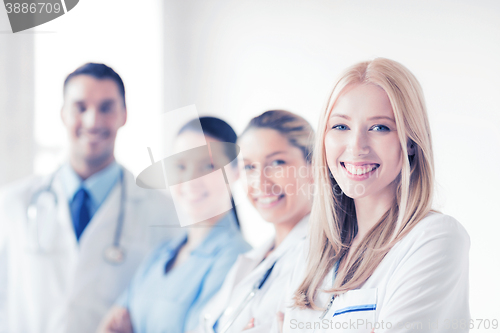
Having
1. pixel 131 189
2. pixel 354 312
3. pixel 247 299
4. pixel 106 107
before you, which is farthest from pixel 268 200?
pixel 106 107

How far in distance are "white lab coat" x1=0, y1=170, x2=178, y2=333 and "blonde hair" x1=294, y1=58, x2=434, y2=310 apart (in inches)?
18.1

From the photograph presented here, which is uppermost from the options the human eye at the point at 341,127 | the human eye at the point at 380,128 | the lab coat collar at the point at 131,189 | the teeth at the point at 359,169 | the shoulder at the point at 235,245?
the human eye at the point at 380,128

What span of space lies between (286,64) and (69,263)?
794 mm

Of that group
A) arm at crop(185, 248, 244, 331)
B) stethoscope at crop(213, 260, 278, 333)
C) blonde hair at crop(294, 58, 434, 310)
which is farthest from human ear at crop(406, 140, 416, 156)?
arm at crop(185, 248, 244, 331)

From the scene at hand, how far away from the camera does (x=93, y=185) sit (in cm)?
114

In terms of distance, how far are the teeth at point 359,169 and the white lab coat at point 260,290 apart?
197 millimetres

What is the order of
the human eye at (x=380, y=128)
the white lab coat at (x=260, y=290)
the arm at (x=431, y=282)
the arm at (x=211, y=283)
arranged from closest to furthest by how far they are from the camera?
1. the arm at (x=431, y=282)
2. the human eye at (x=380, y=128)
3. the white lab coat at (x=260, y=290)
4. the arm at (x=211, y=283)

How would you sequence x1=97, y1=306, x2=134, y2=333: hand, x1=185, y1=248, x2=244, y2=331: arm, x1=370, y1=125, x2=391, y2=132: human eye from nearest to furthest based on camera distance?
x1=370, y1=125, x2=391, y2=132: human eye
x1=185, y1=248, x2=244, y2=331: arm
x1=97, y1=306, x2=134, y2=333: hand

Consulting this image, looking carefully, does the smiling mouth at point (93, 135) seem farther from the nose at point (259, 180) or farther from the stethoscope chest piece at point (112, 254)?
the nose at point (259, 180)

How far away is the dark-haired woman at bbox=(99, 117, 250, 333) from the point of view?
3.16 feet

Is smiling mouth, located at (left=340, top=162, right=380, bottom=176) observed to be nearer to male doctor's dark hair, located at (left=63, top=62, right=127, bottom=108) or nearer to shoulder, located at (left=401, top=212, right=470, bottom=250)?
shoulder, located at (left=401, top=212, right=470, bottom=250)

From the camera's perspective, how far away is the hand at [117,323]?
3.43 feet

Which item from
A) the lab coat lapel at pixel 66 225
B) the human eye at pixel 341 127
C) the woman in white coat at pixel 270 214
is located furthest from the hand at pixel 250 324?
the lab coat lapel at pixel 66 225

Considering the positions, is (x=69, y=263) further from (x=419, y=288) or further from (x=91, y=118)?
(x=419, y=288)
